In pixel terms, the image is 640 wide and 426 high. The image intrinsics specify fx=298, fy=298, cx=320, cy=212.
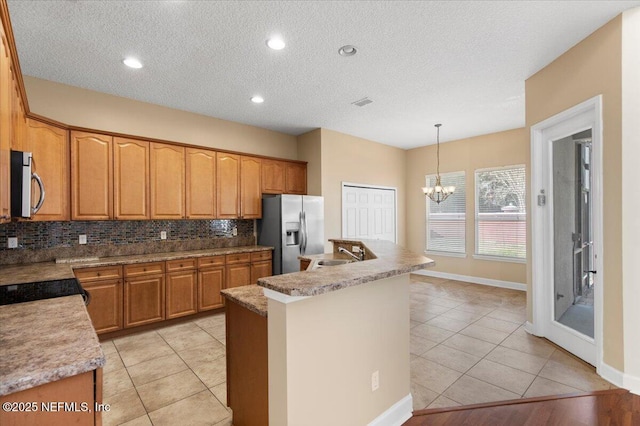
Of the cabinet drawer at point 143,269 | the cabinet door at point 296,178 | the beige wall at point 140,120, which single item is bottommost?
the cabinet drawer at point 143,269

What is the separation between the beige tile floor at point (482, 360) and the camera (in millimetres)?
2436

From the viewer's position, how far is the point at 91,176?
3.58 meters

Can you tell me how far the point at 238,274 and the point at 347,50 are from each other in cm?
334

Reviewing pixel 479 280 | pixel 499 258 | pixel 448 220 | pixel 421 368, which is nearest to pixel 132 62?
pixel 421 368

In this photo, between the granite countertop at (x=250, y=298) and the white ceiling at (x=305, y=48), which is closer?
the granite countertop at (x=250, y=298)

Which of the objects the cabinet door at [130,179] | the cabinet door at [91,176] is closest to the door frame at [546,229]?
the cabinet door at [130,179]

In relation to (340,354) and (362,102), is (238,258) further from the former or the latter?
(340,354)

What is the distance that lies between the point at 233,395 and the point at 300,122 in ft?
13.7

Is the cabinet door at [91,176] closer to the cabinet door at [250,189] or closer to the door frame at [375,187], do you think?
the cabinet door at [250,189]

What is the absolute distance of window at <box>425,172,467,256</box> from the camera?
6.40 m

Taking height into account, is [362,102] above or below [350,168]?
above

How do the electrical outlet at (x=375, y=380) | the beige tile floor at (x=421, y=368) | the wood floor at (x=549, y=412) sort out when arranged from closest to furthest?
the electrical outlet at (x=375, y=380) → the wood floor at (x=549, y=412) → the beige tile floor at (x=421, y=368)

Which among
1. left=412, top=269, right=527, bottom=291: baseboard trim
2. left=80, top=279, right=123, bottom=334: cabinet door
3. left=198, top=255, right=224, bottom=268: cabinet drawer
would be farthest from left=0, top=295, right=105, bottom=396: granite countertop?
left=412, top=269, right=527, bottom=291: baseboard trim

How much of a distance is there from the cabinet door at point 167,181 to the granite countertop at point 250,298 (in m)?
2.62
